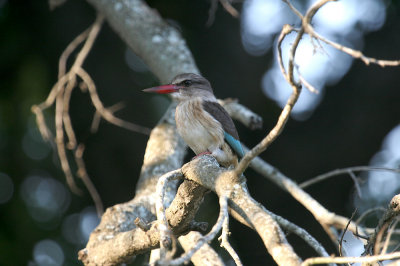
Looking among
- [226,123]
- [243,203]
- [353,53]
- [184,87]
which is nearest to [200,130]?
[226,123]

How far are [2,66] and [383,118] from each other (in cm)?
366

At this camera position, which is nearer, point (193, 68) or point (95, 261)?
point (95, 261)

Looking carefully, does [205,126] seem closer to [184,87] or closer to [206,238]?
[184,87]

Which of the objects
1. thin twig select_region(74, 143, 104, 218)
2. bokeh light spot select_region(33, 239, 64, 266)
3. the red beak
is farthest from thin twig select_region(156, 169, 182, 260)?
bokeh light spot select_region(33, 239, 64, 266)

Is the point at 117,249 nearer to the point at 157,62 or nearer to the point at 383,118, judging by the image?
the point at 157,62

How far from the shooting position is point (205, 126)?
381cm

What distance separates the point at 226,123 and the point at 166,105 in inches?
69.5

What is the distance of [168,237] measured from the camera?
1821 millimetres

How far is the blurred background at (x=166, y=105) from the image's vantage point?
5188mm

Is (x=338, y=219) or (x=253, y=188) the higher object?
(x=338, y=219)

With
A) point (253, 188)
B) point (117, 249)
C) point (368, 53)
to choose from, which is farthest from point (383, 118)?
point (117, 249)

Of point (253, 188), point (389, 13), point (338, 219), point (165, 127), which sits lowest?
point (253, 188)

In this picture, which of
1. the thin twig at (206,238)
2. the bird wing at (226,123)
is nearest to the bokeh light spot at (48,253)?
the bird wing at (226,123)

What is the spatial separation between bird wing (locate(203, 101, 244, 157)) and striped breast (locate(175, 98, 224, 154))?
0.04m
